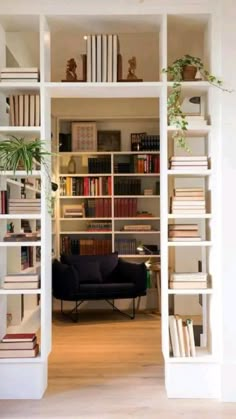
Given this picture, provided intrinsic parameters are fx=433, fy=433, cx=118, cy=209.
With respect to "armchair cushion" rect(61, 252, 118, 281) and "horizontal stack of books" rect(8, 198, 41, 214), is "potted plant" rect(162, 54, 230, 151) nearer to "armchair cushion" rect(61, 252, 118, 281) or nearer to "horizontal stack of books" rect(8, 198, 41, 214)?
"horizontal stack of books" rect(8, 198, 41, 214)

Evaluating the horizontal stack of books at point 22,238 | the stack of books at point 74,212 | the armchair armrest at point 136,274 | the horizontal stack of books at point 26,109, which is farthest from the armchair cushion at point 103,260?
the horizontal stack of books at point 26,109

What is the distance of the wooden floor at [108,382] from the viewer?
9.33ft

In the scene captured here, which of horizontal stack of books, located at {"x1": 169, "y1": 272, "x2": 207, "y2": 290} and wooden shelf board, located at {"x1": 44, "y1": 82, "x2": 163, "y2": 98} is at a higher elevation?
wooden shelf board, located at {"x1": 44, "y1": 82, "x2": 163, "y2": 98}

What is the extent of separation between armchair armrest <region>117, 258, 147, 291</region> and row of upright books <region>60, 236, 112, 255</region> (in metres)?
0.56

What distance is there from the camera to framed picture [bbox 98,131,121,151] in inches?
251

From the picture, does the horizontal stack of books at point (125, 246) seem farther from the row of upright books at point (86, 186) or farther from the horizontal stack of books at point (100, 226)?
the row of upright books at point (86, 186)

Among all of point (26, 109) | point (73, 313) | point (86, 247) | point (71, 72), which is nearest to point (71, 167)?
point (86, 247)

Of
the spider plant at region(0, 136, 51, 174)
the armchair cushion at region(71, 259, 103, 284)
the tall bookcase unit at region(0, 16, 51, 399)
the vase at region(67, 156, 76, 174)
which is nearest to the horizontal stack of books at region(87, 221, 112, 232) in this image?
the armchair cushion at region(71, 259, 103, 284)

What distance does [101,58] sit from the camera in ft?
10.5

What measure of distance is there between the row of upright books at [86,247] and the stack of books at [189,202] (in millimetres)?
Answer: 3240

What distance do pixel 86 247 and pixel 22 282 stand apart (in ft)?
10.4

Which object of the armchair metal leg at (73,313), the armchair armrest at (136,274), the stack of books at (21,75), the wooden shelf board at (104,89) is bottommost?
the armchair metal leg at (73,313)

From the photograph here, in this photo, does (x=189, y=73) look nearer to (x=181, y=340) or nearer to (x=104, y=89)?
(x=104, y=89)

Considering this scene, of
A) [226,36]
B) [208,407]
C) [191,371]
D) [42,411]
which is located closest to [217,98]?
[226,36]
